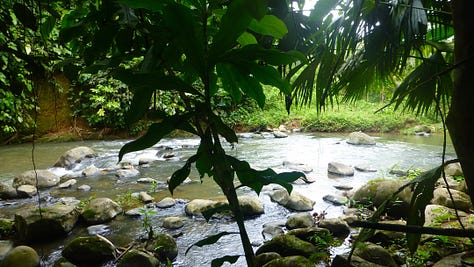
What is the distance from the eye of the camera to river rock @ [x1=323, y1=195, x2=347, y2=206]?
350cm

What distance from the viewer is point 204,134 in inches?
20.2

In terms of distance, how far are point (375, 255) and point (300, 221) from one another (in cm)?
94

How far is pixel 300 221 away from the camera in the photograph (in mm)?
2895

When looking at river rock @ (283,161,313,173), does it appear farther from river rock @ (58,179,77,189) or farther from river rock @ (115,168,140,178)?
river rock @ (58,179,77,189)

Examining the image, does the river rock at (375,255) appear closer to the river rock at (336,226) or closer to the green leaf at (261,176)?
the river rock at (336,226)

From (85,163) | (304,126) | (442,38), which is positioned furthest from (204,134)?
(304,126)

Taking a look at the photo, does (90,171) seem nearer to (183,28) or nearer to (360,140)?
(183,28)

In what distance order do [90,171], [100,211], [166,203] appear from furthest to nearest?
[90,171], [166,203], [100,211]

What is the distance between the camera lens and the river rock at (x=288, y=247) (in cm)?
230

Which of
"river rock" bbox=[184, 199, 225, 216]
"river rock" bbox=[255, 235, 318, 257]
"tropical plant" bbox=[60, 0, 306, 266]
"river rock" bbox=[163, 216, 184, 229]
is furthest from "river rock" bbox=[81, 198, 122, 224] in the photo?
"tropical plant" bbox=[60, 0, 306, 266]

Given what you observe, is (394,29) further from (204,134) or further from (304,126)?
(304,126)

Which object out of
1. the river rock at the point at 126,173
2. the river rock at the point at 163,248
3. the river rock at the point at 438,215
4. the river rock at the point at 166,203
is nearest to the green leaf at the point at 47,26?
the river rock at the point at 163,248

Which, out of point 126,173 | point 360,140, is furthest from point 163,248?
point 360,140

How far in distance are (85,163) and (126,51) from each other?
5378 millimetres
